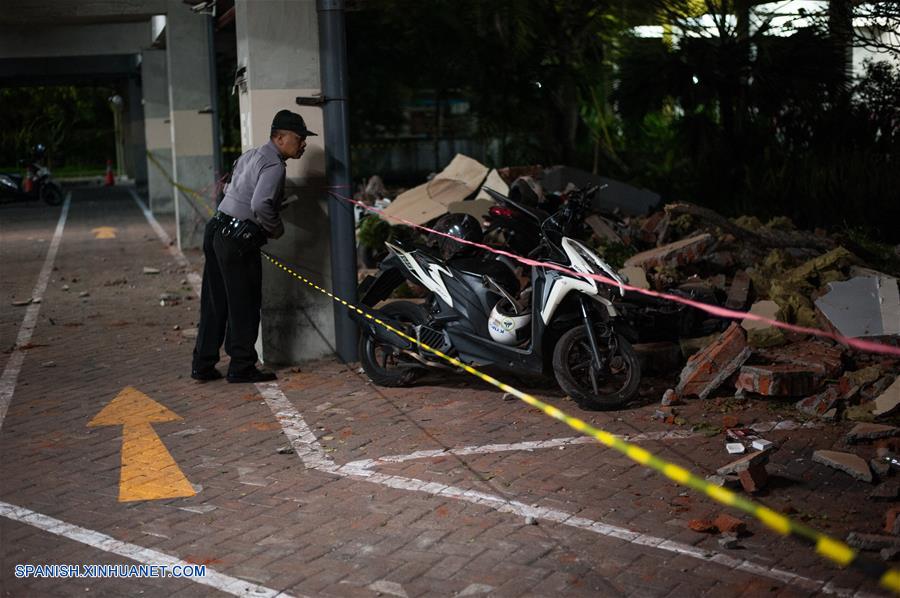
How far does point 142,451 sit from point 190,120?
40.4 ft

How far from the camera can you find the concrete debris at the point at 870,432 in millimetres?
6031

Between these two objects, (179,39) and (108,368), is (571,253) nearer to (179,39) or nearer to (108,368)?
(108,368)

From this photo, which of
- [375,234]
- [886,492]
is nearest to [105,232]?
[375,234]

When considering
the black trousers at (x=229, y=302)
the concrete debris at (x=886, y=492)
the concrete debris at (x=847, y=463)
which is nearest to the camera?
the concrete debris at (x=886, y=492)

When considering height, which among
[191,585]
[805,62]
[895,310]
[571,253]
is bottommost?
[191,585]

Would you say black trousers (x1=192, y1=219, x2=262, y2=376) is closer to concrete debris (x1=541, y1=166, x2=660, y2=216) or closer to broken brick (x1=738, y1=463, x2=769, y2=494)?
broken brick (x1=738, y1=463, x2=769, y2=494)

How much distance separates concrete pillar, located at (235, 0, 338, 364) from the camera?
8.23 m

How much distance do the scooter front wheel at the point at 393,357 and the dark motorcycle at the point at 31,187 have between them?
23.6 m

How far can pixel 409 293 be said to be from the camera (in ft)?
34.1

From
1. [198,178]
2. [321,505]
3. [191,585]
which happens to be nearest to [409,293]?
[321,505]

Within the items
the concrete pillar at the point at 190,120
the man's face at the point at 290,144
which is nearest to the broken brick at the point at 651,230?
the man's face at the point at 290,144

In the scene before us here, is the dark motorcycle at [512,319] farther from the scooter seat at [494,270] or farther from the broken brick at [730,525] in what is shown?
the broken brick at [730,525]

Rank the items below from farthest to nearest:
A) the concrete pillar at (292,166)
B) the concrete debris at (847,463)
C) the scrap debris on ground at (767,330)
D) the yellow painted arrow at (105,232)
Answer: the yellow painted arrow at (105,232) < the concrete pillar at (292,166) < the scrap debris on ground at (767,330) < the concrete debris at (847,463)

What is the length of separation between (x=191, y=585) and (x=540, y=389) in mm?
3629
